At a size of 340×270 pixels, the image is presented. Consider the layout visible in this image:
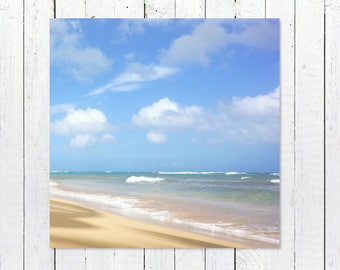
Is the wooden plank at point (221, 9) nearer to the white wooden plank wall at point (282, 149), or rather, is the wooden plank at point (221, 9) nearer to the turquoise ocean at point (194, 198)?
the white wooden plank wall at point (282, 149)

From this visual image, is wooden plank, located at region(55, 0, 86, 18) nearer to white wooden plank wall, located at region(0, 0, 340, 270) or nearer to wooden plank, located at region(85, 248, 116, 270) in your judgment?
white wooden plank wall, located at region(0, 0, 340, 270)

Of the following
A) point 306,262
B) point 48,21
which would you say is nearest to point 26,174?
point 48,21

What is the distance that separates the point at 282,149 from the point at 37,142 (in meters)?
0.71

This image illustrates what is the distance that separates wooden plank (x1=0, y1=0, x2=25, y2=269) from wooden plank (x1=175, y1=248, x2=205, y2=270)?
17.8 inches

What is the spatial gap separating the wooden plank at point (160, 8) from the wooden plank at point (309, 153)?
14.8 inches

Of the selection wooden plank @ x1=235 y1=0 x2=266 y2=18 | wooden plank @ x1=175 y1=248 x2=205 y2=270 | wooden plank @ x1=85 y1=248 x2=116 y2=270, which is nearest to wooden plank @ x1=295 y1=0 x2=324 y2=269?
wooden plank @ x1=235 y1=0 x2=266 y2=18

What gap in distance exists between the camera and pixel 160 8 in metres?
1.40

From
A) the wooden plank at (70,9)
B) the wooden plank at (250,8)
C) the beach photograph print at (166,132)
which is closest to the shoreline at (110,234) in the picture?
the beach photograph print at (166,132)

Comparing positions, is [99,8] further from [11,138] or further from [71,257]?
[71,257]

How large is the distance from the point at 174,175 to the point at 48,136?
0.38 m

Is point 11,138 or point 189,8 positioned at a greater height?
point 189,8

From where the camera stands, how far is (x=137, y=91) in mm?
1398

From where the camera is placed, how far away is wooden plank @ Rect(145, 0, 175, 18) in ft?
4.60

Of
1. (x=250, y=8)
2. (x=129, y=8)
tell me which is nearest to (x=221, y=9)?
(x=250, y=8)
